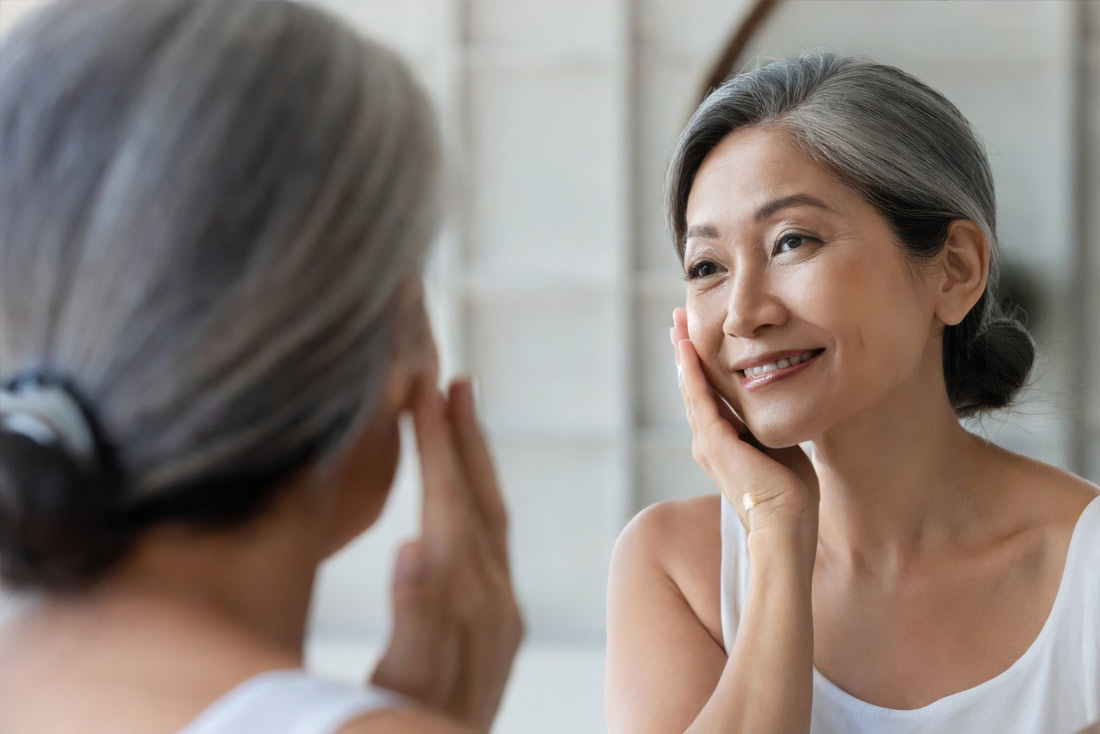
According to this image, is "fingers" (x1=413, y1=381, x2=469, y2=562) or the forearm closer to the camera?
"fingers" (x1=413, y1=381, x2=469, y2=562)

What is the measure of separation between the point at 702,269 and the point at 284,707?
634 millimetres

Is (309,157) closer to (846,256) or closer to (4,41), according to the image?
(4,41)

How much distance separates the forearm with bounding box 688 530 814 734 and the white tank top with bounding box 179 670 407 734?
0.41 m

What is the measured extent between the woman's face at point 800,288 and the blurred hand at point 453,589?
417 millimetres

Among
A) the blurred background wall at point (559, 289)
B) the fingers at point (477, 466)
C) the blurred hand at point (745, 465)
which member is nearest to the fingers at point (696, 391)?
the blurred hand at point (745, 465)

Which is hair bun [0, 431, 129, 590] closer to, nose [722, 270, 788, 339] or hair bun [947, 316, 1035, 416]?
nose [722, 270, 788, 339]

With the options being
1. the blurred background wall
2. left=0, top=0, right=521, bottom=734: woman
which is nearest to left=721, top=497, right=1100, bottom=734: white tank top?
left=0, top=0, right=521, bottom=734: woman

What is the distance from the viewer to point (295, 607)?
1.61ft

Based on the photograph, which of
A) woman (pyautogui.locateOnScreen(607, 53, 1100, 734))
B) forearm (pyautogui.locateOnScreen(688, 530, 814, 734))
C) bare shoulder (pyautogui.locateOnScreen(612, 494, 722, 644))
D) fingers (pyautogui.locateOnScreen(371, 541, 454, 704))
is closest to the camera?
fingers (pyautogui.locateOnScreen(371, 541, 454, 704))

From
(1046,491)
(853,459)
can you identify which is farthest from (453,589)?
(1046,491)

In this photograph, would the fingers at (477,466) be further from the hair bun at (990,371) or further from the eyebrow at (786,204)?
the hair bun at (990,371)

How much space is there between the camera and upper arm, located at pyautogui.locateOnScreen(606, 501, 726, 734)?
88 cm

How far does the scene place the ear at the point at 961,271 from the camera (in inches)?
37.3

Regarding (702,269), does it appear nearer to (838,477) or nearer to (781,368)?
(781,368)
